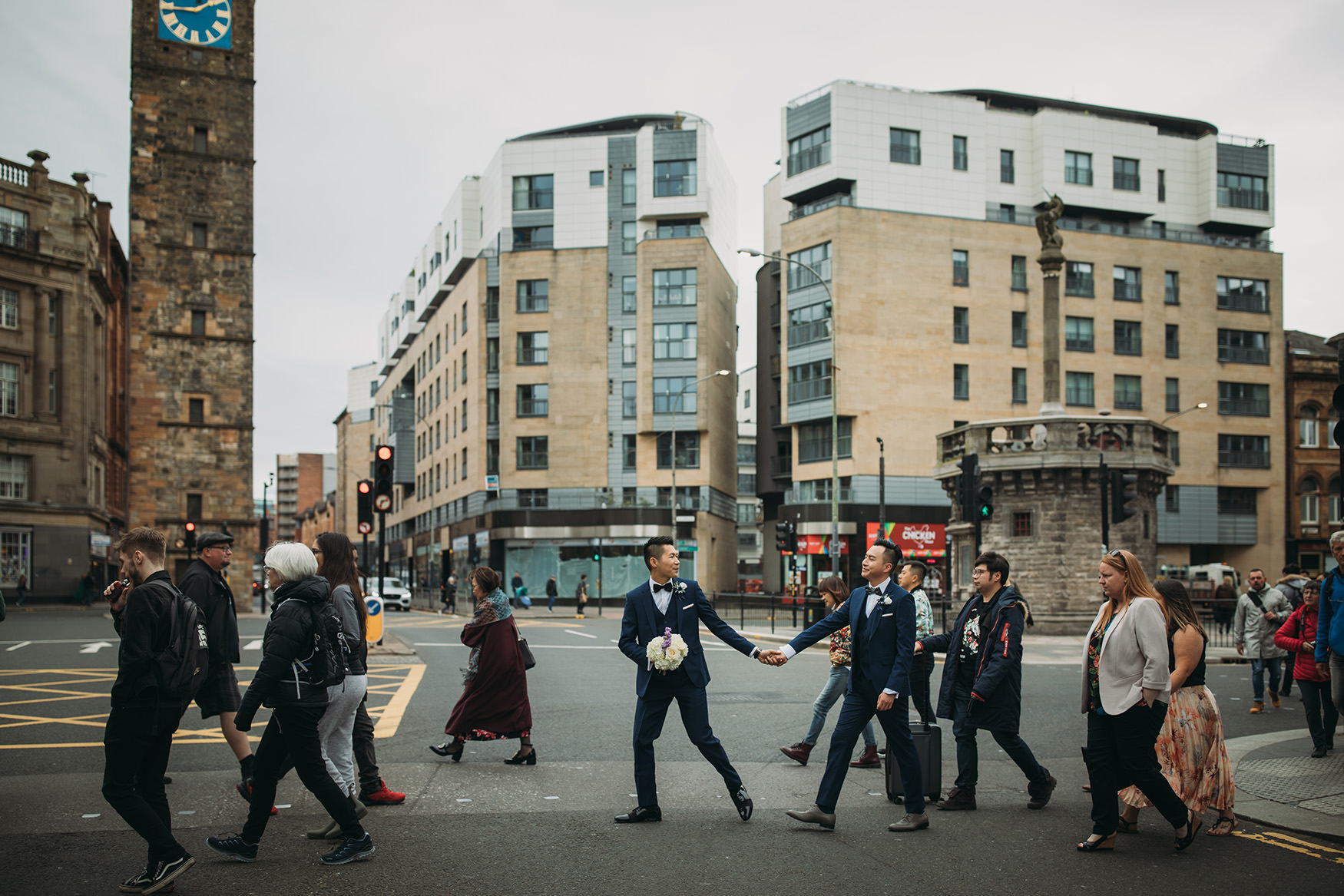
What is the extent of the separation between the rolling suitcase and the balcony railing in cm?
5673

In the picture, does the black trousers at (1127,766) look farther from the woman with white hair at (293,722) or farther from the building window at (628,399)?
the building window at (628,399)

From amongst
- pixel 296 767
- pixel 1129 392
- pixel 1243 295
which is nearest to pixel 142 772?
pixel 296 767

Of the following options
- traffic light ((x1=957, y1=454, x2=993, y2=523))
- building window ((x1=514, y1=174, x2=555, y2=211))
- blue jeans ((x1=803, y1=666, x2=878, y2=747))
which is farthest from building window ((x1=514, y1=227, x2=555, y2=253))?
blue jeans ((x1=803, y1=666, x2=878, y2=747))

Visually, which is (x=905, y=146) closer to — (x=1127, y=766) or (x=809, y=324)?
(x=809, y=324)

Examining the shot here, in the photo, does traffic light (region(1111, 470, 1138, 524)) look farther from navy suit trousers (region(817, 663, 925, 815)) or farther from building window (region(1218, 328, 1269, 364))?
building window (region(1218, 328, 1269, 364))

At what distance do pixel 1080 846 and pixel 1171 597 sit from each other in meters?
1.92

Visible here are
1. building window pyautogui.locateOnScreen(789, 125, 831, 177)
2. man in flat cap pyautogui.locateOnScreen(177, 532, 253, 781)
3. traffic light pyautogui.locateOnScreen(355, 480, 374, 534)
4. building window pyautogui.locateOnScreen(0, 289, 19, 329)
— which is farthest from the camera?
building window pyautogui.locateOnScreen(789, 125, 831, 177)

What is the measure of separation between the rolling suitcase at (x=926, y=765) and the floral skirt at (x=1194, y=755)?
1.26m

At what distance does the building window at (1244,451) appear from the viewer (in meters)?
57.1

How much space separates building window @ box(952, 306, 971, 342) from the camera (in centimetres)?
5275

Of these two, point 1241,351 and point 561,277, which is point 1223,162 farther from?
point 561,277

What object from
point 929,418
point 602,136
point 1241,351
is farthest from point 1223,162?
point 602,136

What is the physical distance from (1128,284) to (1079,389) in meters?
6.60

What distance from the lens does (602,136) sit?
59000 millimetres
